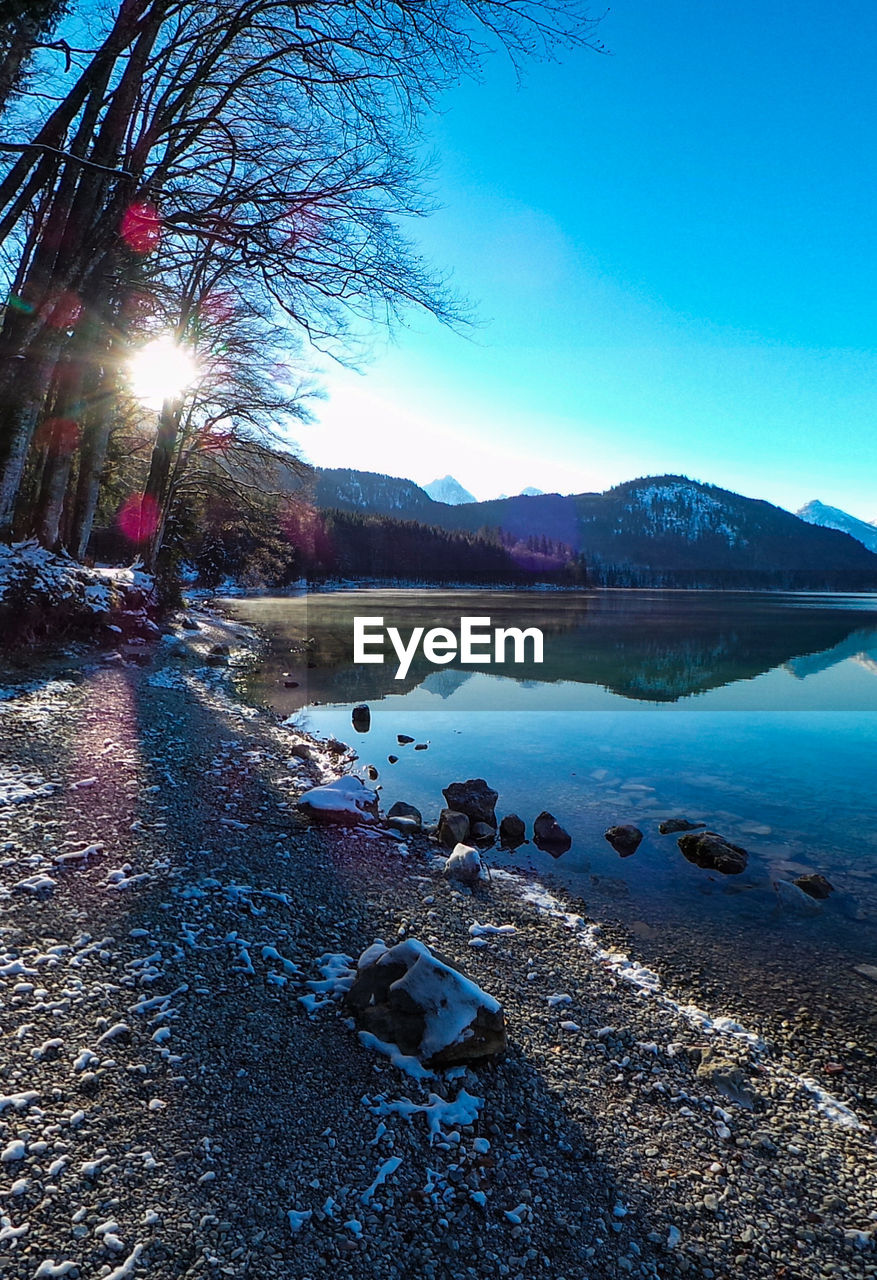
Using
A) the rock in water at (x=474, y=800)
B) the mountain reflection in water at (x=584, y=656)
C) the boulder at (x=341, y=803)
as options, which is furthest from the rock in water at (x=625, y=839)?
the mountain reflection in water at (x=584, y=656)

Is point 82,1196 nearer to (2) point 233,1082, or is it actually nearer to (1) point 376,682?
(2) point 233,1082

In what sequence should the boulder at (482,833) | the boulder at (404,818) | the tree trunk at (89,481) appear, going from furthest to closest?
the tree trunk at (89,481)
the boulder at (482,833)
the boulder at (404,818)

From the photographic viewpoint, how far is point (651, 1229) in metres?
3.00

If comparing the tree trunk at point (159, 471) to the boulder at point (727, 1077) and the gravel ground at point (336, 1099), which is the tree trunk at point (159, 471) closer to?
the gravel ground at point (336, 1099)

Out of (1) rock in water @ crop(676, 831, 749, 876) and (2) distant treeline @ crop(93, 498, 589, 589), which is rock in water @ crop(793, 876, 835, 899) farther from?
(2) distant treeline @ crop(93, 498, 589, 589)

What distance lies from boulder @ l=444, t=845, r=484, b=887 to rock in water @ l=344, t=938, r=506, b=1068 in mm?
2861

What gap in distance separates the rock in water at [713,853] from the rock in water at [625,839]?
Result: 0.65m

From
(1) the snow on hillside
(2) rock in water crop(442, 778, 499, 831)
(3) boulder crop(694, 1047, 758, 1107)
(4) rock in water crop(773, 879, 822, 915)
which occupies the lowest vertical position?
(4) rock in water crop(773, 879, 822, 915)

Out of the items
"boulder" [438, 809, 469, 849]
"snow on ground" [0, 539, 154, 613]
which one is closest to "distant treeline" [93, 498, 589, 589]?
"snow on ground" [0, 539, 154, 613]

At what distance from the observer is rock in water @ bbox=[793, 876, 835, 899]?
7707 mm

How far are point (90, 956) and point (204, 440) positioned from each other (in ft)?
81.1

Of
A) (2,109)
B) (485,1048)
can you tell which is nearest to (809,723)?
(485,1048)

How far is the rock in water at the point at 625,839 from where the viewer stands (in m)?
8.80

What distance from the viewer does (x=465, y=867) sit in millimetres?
6957
